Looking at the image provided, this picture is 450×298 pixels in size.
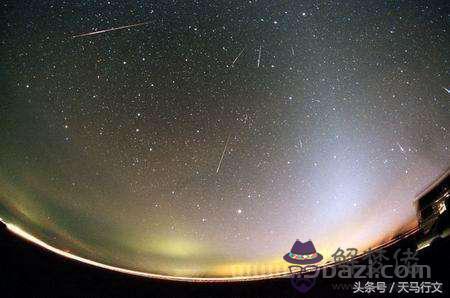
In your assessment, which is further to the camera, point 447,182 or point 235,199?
point 235,199

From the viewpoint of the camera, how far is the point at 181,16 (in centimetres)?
96

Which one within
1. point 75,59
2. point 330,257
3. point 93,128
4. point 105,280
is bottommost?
point 105,280

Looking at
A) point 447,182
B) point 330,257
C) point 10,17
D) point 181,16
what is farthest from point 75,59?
point 447,182

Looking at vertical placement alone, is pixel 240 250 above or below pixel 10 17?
below

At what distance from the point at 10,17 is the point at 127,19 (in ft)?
0.94

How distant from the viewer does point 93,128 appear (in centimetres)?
98

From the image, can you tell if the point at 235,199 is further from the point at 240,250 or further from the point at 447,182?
the point at 447,182

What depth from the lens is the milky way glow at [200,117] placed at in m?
0.93

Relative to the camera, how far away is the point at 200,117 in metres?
1.02

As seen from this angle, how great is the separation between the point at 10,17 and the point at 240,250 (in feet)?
2.83

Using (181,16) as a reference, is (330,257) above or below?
below

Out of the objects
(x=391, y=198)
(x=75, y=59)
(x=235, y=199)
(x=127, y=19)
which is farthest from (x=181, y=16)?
(x=391, y=198)

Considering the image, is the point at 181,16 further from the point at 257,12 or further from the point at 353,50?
the point at 353,50

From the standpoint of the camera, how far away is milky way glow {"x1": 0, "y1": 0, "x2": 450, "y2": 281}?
36.6 inches
